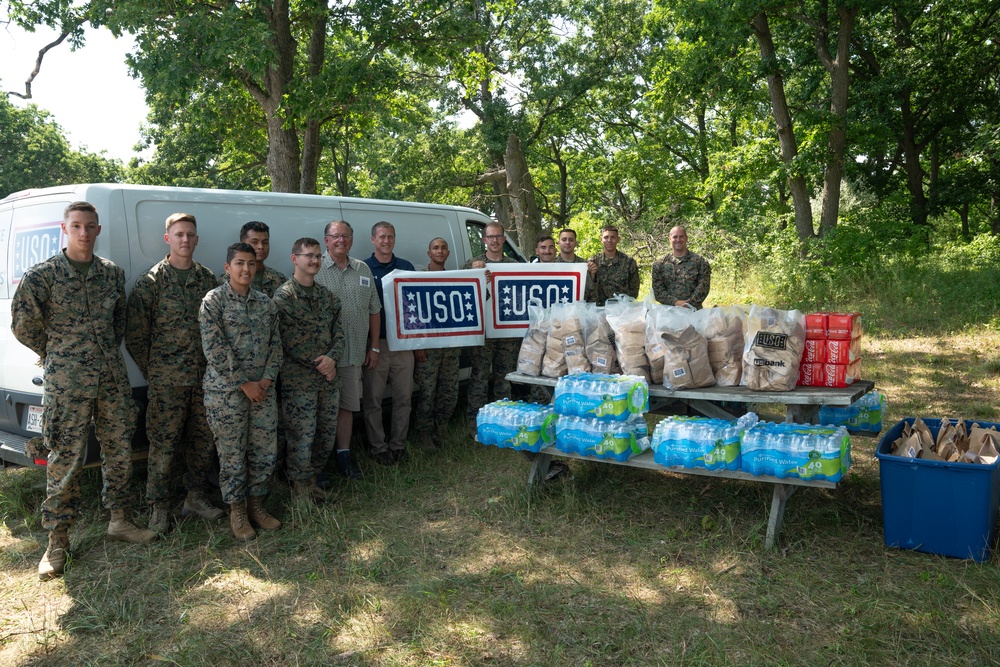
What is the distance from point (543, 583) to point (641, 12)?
848 inches

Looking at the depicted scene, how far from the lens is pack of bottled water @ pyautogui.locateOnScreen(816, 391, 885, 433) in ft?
16.6

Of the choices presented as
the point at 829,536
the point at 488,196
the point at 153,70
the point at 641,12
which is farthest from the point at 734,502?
the point at 641,12

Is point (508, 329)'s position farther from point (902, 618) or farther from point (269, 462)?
point (902, 618)

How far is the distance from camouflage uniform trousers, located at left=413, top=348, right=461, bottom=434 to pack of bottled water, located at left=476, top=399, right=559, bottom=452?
4.02 feet

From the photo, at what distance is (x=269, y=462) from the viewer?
4.57 meters

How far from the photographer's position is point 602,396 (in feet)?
14.6

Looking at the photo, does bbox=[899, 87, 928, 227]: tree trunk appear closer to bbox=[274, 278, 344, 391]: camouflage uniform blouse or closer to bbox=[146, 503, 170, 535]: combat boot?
bbox=[274, 278, 344, 391]: camouflage uniform blouse

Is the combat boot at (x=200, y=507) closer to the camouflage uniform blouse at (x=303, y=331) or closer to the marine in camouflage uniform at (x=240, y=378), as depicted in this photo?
the marine in camouflage uniform at (x=240, y=378)

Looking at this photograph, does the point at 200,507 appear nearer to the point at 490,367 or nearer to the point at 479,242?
the point at 490,367

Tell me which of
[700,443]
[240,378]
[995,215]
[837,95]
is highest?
[837,95]

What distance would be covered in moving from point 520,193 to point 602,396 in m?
16.8

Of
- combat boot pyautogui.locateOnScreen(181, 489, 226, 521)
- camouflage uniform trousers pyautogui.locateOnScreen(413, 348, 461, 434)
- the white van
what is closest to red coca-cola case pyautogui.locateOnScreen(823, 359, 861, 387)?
camouflage uniform trousers pyautogui.locateOnScreen(413, 348, 461, 434)

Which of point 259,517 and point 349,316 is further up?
point 349,316

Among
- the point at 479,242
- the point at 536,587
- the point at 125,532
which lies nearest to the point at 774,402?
the point at 536,587
